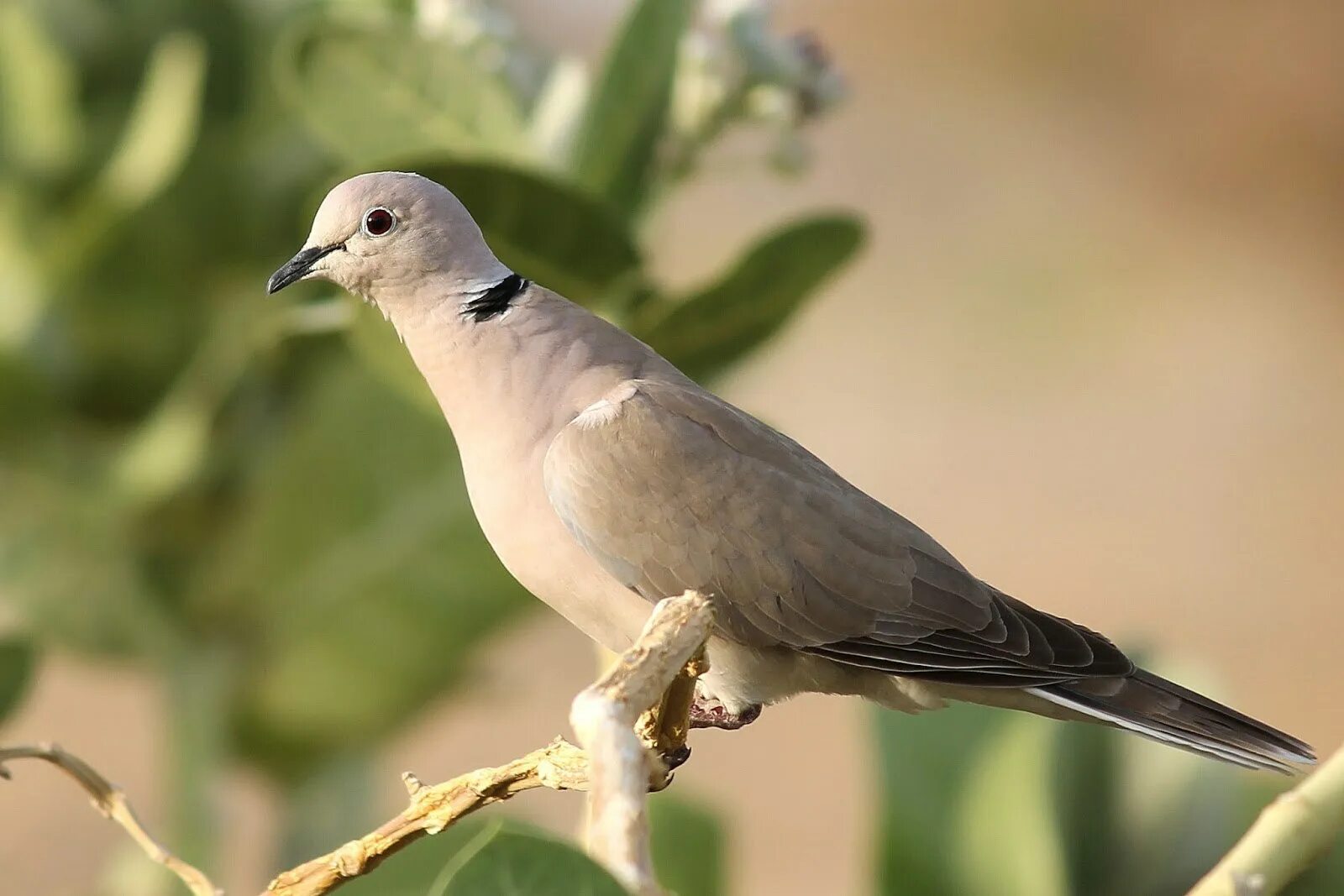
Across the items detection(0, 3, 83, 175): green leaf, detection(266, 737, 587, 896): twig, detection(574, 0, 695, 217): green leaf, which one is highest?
detection(0, 3, 83, 175): green leaf

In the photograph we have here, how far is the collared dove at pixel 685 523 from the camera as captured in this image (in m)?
0.51

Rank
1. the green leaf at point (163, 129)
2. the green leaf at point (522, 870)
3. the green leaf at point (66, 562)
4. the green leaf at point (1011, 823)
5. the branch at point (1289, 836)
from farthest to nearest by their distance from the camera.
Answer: the green leaf at point (66, 562) < the green leaf at point (163, 129) < the green leaf at point (1011, 823) < the branch at point (1289, 836) < the green leaf at point (522, 870)

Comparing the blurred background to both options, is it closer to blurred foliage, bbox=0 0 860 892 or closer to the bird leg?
blurred foliage, bbox=0 0 860 892

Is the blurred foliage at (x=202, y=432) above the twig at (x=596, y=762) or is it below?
above

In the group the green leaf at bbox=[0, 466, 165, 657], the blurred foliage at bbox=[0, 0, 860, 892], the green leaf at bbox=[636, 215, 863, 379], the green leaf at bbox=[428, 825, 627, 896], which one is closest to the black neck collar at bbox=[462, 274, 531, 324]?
the green leaf at bbox=[636, 215, 863, 379]

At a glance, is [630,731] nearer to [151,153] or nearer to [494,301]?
[494,301]

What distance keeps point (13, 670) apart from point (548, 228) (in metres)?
0.31

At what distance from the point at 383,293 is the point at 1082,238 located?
2.70m

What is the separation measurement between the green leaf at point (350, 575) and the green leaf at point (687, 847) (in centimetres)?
30

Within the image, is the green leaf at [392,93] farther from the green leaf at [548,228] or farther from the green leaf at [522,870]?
the green leaf at [522,870]

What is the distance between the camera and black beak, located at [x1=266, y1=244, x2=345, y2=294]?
19.1 inches

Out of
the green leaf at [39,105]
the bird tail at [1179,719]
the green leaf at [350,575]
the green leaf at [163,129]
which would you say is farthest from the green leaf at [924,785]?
the green leaf at [39,105]

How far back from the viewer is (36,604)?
1046mm

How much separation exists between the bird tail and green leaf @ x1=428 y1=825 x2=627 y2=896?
0.92 feet
